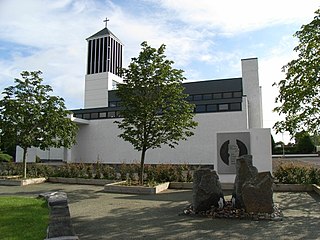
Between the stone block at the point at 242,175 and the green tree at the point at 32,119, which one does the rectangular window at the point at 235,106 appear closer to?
the green tree at the point at 32,119

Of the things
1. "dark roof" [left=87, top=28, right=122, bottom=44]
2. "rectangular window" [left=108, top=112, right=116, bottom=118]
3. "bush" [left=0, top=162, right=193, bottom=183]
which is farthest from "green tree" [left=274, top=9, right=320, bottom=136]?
"dark roof" [left=87, top=28, right=122, bottom=44]

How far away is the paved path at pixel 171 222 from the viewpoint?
19.4 feet

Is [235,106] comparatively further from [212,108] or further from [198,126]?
[198,126]

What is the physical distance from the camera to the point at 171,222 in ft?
22.9

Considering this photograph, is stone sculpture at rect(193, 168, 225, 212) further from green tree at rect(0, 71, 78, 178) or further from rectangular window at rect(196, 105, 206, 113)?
rectangular window at rect(196, 105, 206, 113)

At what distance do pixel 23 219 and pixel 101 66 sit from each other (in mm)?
46616

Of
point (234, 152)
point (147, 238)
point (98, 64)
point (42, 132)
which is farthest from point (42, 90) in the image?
point (98, 64)

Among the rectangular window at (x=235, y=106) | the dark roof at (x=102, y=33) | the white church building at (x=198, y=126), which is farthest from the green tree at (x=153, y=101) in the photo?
the dark roof at (x=102, y=33)

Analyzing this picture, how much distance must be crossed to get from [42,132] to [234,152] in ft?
32.9

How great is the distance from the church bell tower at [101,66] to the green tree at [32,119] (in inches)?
1157

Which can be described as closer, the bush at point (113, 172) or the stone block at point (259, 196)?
the stone block at point (259, 196)

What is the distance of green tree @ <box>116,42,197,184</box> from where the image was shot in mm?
13398

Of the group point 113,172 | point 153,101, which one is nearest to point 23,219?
point 153,101

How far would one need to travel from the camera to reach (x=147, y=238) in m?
5.69
